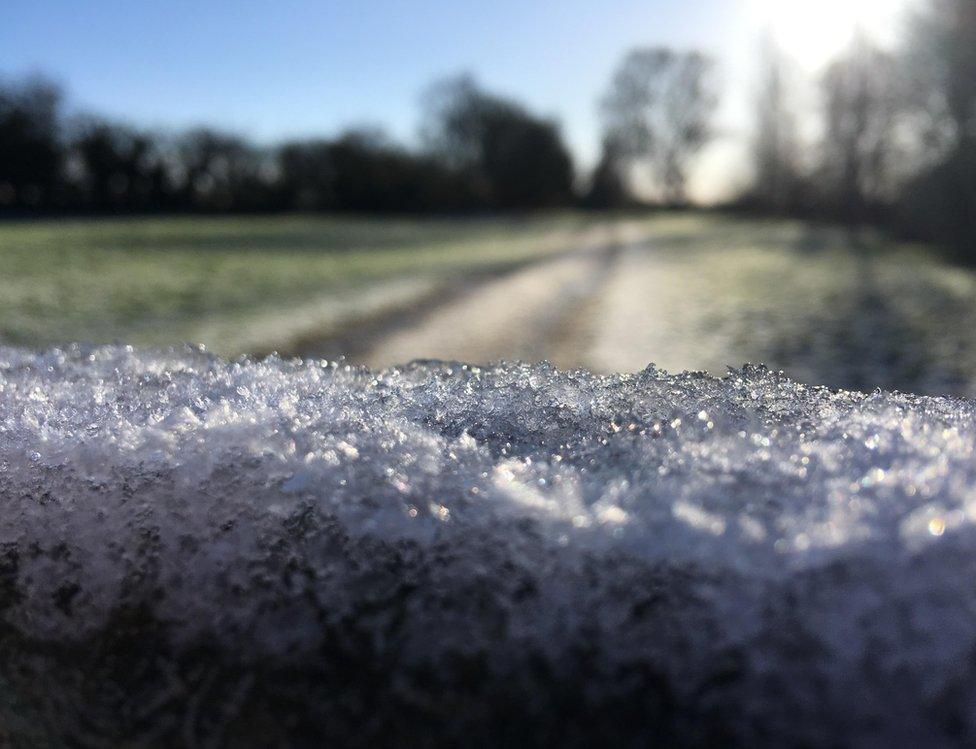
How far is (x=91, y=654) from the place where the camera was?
0.86 m

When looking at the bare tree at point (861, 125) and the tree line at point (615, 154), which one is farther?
the bare tree at point (861, 125)

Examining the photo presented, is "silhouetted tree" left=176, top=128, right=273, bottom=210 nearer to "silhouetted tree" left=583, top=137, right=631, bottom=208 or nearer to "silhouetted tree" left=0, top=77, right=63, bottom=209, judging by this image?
"silhouetted tree" left=0, top=77, right=63, bottom=209

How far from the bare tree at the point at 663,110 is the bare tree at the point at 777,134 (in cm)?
508

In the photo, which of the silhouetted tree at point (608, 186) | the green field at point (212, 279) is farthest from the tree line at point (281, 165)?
the green field at point (212, 279)

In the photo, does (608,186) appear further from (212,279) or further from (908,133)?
(212,279)

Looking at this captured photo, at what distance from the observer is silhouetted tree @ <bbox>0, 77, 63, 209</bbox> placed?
2305 centimetres

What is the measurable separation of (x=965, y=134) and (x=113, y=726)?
2007cm

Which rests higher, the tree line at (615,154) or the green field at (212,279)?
the tree line at (615,154)

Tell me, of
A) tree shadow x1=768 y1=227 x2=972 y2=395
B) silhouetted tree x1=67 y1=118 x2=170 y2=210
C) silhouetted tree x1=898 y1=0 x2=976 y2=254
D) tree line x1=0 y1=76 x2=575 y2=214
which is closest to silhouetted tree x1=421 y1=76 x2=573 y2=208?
tree line x1=0 y1=76 x2=575 y2=214

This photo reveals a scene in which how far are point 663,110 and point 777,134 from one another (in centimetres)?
731

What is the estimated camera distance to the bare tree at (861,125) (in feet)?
63.7

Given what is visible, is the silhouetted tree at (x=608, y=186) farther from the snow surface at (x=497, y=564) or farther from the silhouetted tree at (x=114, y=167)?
the snow surface at (x=497, y=564)

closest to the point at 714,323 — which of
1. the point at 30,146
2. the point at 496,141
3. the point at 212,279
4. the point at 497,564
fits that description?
the point at 212,279

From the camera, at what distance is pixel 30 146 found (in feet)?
77.3
